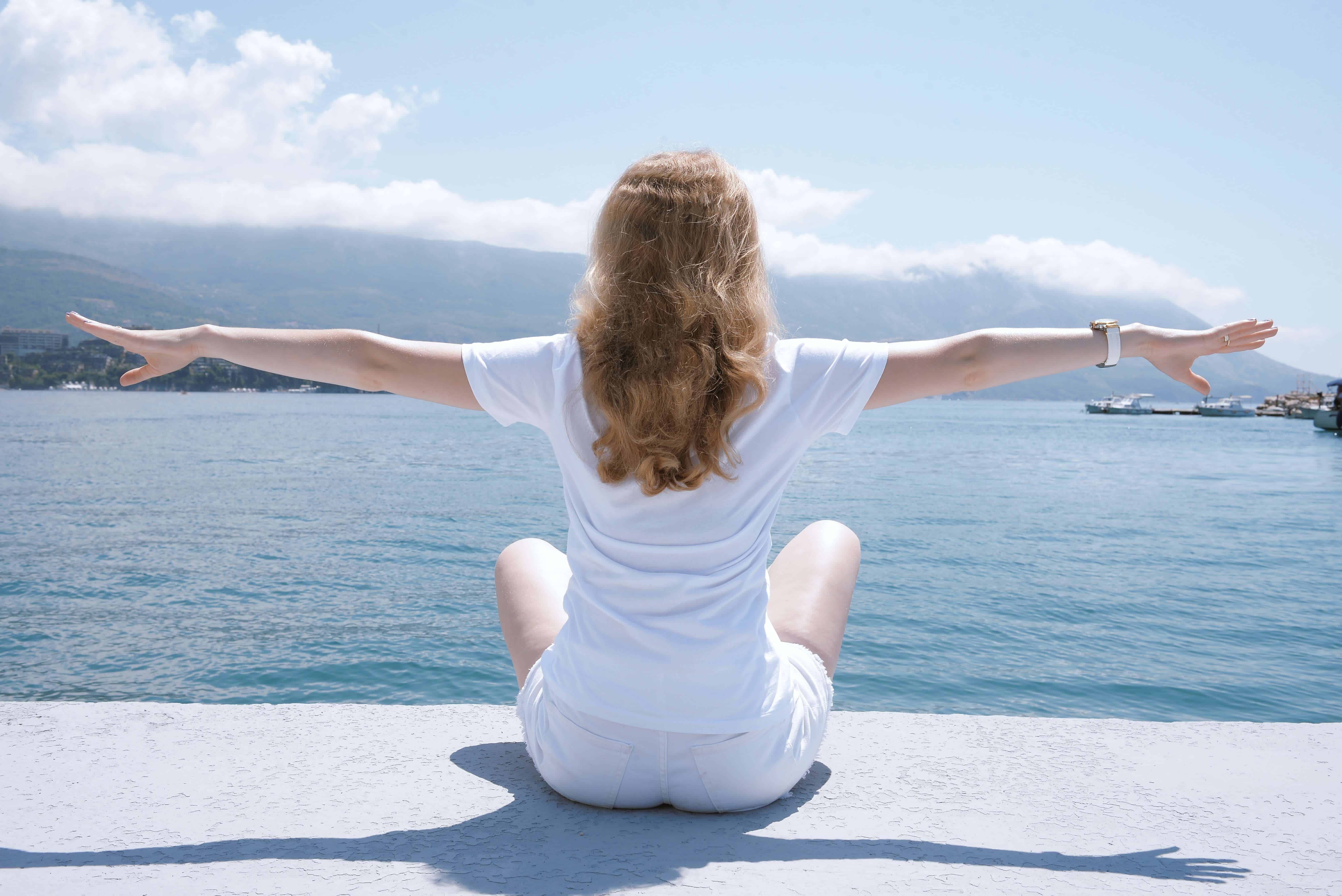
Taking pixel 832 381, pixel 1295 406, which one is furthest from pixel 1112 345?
pixel 1295 406

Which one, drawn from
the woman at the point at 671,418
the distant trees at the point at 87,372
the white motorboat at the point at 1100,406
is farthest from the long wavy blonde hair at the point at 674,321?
the white motorboat at the point at 1100,406

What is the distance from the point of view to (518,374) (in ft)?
5.43

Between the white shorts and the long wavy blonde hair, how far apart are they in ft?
1.67

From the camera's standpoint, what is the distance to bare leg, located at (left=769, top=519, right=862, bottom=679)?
2.03m

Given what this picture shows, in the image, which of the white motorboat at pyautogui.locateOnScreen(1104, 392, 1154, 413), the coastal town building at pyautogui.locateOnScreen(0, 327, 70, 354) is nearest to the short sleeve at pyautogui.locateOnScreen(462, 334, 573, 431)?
the white motorboat at pyautogui.locateOnScreen(1104, 392, 1154, 413)

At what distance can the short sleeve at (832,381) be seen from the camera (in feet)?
5.42

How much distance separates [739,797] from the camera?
5.74 ft

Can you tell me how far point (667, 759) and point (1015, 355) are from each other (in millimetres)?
1081

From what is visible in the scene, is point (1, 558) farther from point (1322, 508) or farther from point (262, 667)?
point (1322, 508)

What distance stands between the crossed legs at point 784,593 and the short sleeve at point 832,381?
40 cm

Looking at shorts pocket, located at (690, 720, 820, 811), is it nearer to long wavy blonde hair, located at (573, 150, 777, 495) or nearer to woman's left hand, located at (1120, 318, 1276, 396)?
long wavy blonde hair, located at (573, 150, 777, 495)

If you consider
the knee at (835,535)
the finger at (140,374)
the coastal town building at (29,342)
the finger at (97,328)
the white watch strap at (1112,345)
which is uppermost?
the coastal town building at (29,342)

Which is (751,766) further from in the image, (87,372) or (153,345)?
(87,372)

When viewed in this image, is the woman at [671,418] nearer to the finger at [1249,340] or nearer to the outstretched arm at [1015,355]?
the outstretched arm at [1015,355]
